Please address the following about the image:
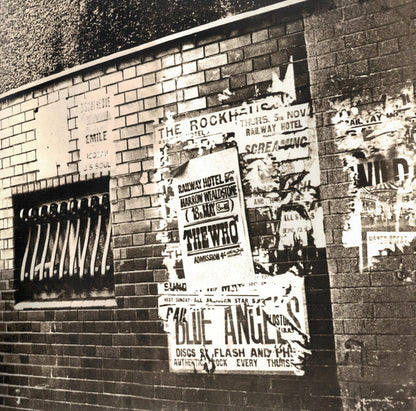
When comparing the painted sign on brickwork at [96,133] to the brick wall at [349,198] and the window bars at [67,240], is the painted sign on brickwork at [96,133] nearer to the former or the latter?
the window bars at [67,240]

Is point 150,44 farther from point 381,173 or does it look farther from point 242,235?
point 381,173

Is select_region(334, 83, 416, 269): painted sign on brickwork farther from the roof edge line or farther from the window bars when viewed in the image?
the window bars

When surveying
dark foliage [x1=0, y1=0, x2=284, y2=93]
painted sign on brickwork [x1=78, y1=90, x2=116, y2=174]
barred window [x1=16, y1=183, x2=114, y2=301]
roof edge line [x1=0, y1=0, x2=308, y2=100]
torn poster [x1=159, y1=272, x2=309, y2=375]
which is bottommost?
torn poster [x1=159, y1=272, x2=309, y2=375]

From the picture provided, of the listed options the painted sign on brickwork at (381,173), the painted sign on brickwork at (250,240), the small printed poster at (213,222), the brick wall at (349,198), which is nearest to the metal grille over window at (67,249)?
the painted sign on brickwork at (250,240)

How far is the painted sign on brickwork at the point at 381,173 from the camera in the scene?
2.89 metres

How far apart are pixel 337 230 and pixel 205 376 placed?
1525mm

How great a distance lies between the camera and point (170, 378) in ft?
12.0

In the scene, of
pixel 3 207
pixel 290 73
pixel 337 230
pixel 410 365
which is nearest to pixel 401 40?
pixel 290 73

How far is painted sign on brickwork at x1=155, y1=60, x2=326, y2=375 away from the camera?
3.20 meters

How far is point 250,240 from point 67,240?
6.63 feet

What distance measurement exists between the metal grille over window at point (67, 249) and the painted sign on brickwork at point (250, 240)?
0.77 metres

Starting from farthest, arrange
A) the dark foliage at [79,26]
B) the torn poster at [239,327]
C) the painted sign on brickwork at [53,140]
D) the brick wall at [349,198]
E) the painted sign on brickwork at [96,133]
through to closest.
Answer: the painted sign on brickwork at [53,140] < the painted sign on brickwork at [96,133] < the dark foliage at [79,26] < the torn poster at [239,327] < the brick wall at [349,198]

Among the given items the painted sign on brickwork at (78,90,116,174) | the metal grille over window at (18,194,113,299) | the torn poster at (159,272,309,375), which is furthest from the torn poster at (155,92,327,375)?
the metal grille over window at (18,194,113,299)

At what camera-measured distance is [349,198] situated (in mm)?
3061
